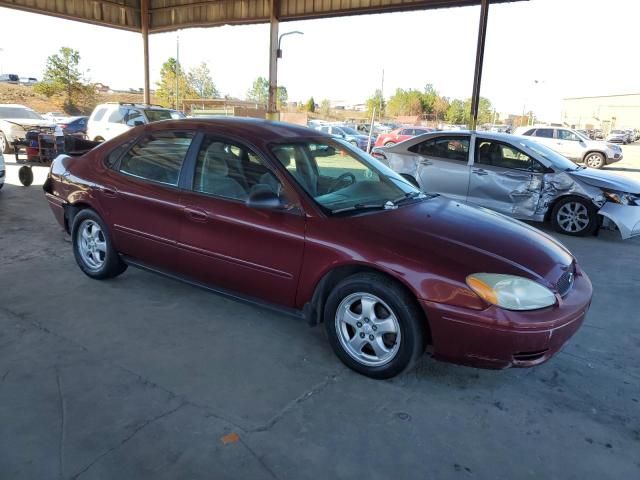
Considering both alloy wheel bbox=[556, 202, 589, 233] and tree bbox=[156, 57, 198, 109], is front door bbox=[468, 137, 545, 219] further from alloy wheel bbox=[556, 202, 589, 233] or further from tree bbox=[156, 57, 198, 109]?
tree bbox=[156, 57, 198, 109]

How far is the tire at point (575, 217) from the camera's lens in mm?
Result: 7344

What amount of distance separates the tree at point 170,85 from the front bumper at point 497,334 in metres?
52.5

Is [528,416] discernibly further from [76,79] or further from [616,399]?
[76,79]

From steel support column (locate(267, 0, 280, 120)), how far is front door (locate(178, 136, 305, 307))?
12.6 m

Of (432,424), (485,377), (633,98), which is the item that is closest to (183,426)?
(432,424)

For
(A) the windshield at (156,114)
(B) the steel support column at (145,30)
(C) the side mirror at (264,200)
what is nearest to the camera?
(C) the side mirror at (264,200)

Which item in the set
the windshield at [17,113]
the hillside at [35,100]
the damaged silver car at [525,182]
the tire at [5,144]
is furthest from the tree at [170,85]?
the damaged silver car at [525,182]

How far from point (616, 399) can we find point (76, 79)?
171 feet

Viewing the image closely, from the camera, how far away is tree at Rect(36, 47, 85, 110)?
44.3 m

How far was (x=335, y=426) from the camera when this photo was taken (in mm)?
2727

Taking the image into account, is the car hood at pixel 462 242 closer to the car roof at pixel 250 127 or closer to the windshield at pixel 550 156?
the car roof at pixel 250 127

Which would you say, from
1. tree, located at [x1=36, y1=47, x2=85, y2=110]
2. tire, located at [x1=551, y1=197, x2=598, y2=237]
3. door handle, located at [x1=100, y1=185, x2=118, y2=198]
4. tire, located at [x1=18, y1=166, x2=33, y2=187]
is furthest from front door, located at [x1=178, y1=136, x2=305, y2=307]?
tree, located at [x1=36, y1=47, x2=85, y2=110]

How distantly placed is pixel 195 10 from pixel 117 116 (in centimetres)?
555

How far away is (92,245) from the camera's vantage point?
4.69 m
